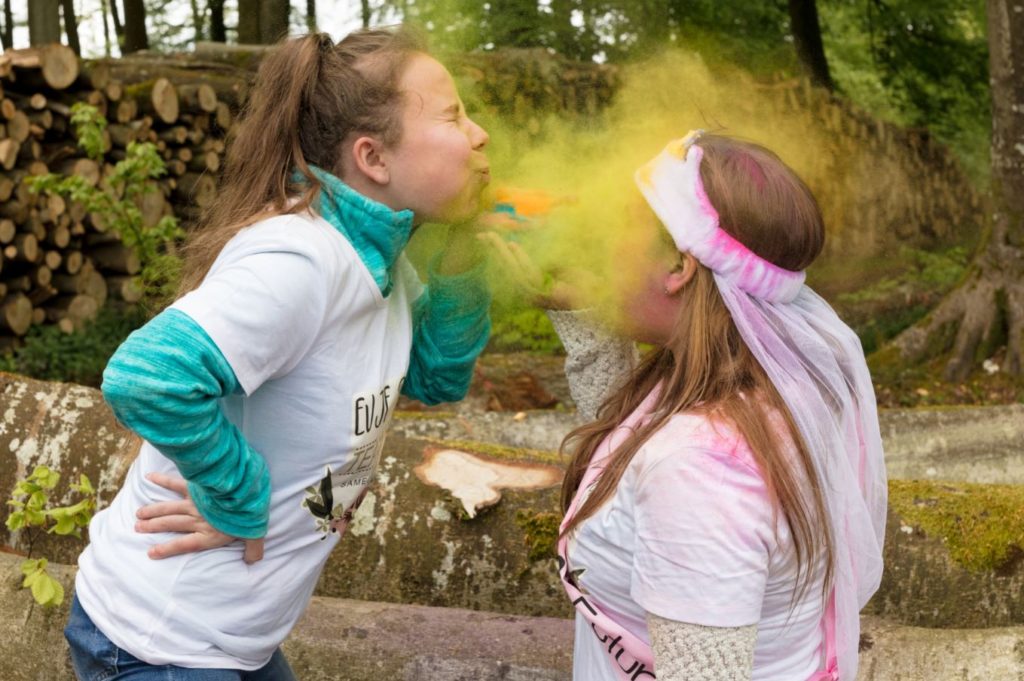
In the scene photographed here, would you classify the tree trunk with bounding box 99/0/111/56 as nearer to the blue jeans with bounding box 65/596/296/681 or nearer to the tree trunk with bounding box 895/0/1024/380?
the tree trunk with bounding box 895/0/1024/380

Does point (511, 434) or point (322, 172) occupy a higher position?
point (322, 172)

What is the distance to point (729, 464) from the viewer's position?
1380 millimetres

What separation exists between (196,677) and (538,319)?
17.6 feet

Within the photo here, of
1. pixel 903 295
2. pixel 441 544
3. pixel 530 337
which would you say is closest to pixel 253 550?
pixel 441 544

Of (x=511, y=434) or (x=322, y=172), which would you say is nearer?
(x=322, y=172)

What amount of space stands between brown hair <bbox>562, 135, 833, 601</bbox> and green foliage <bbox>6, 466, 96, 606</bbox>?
1423 millimetres

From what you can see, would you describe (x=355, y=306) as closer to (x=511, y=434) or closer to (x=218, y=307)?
(x=218, y=307)

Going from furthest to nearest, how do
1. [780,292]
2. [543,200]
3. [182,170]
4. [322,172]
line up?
[182,170], [543,200], [322,172], [780,292]

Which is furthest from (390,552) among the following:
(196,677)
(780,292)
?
(780,292)

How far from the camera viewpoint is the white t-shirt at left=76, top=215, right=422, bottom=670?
1515 mm

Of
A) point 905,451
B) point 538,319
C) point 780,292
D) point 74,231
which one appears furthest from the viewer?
point 74,231

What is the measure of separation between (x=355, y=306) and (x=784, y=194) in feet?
2.16

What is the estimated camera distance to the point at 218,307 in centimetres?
141

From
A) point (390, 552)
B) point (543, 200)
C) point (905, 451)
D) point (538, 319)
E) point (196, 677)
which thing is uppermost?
point (543, 200)
